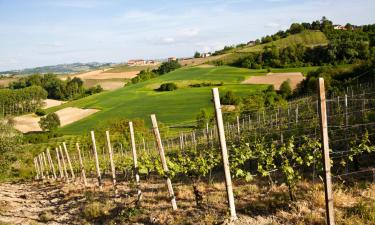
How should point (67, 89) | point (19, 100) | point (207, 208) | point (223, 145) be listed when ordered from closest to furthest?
point (223, 145) → point (207, 208) → point (19, 100) → point (67, 89)

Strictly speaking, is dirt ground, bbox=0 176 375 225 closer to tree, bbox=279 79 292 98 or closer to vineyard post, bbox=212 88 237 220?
vineyard post, bbox=212 88 237 220

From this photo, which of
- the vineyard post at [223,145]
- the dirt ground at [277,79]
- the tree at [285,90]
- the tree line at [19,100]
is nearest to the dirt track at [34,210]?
the vineyard post at [223,145]

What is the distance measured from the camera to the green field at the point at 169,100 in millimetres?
63209

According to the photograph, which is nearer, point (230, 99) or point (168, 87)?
point (230, 99)

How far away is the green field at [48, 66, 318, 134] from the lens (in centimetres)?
6321

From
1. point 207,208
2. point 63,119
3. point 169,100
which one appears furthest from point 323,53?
point 207,208

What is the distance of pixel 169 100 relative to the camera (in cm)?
7112

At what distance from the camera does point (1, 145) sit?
22.4 meters

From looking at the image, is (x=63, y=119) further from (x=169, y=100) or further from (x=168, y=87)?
(x=168, y=87)

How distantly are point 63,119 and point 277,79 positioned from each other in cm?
4194

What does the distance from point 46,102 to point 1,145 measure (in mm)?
87199

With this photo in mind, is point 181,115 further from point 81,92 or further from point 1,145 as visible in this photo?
point 81,92

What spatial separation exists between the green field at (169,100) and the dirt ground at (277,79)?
2.52 meters

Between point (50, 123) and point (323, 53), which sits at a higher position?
point (323, 53)
